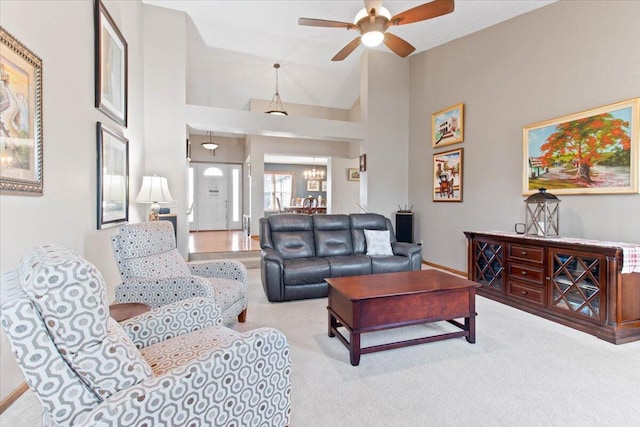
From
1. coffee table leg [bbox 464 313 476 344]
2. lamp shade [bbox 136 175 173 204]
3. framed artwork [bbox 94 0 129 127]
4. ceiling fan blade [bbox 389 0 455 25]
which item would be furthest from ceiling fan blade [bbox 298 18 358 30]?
coffee table leg [bbox 464 313 476 344]

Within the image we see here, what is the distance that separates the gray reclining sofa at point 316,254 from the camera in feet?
11.5

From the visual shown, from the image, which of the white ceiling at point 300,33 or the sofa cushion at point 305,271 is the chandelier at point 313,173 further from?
the sofa cushion at point 305,271

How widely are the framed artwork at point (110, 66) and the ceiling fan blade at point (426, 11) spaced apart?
8.92ft

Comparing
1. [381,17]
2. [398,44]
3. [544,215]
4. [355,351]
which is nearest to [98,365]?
[355,351]

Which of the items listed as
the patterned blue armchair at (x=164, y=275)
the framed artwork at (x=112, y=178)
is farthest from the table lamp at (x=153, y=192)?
the patterned blue armchair at (x=164, y=275)

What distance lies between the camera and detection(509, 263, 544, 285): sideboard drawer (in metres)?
3.08

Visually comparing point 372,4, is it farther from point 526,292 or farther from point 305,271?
point 526,292

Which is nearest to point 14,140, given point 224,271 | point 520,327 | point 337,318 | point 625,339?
point 224,271

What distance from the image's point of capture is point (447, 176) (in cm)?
493

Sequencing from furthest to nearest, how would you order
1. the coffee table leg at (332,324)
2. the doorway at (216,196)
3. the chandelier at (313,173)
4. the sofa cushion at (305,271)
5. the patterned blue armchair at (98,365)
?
the chandelier at (313,173) < the doorway at (216,196) < the sofa cushion at (305,271) < the coffee table leg at (332,324) < the patterned blue armchair at (98,365)

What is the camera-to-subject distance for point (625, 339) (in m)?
2.50

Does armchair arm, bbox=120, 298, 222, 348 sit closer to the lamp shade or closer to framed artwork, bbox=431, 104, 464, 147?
the lamp shade

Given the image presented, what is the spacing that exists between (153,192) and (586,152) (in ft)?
15.3

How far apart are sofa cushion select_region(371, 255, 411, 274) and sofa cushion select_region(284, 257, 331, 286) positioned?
2.03ft
